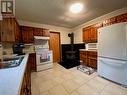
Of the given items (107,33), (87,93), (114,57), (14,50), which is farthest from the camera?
(14,50)

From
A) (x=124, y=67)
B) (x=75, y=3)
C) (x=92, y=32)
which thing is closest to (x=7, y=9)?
(x=75, y=3)

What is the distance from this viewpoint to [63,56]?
5746 mm

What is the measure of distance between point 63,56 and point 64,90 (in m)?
3.52

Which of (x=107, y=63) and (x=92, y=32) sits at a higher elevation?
(x=92, y=32)

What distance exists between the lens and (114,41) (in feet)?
8.05

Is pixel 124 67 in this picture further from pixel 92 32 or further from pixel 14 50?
pixel 14 50

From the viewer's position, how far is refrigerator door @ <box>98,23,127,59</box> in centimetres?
226

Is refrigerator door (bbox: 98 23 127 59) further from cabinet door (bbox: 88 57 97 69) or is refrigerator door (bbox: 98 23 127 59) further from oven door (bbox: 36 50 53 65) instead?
oven door (bbox: 36 50 53 65)

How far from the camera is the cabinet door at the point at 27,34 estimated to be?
3747 mm

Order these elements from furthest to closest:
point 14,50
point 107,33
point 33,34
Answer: point 33,34, point 14,50, point 107,33

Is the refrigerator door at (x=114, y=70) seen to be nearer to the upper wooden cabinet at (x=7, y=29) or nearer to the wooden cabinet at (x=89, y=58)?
the wooden cabinet at (x=89, y=58)

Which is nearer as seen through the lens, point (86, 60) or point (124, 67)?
point (124, 67)

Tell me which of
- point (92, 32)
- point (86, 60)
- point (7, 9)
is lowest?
point (86, 60)

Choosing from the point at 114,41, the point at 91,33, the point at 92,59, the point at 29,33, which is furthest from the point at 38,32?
the point at 114,41
